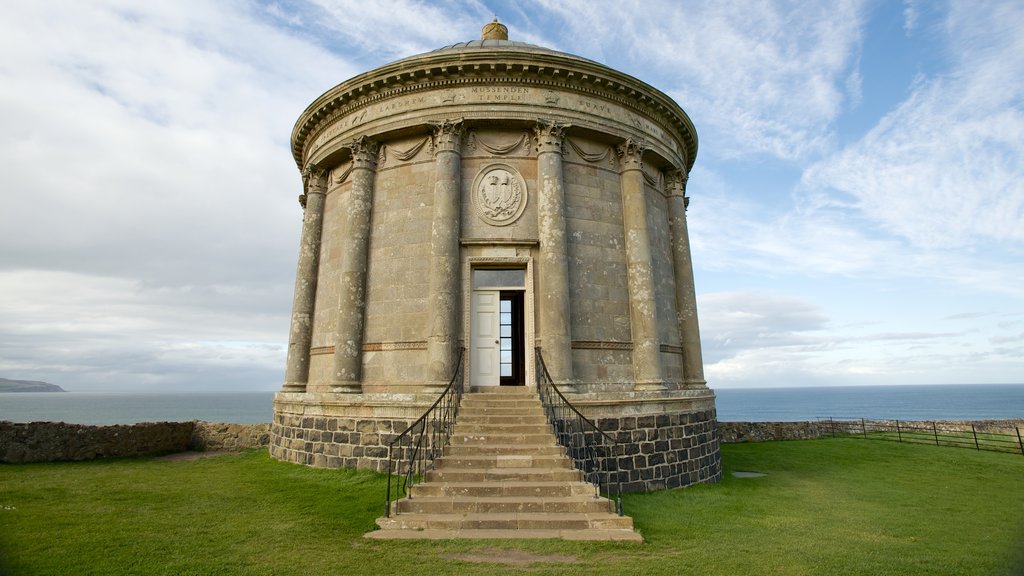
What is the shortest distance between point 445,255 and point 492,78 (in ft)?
14.8

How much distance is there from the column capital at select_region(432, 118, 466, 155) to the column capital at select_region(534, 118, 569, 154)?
1.84m

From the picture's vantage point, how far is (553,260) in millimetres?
11766

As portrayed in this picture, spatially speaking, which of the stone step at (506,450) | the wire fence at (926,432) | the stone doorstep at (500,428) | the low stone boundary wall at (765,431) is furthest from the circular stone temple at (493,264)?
the wire fence at (926,432)

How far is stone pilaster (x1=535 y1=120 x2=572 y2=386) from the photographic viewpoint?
11.3m

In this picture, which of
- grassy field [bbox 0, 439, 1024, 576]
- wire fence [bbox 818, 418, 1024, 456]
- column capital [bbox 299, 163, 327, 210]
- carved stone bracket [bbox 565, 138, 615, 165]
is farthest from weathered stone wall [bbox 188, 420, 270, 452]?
wire fence [bbox 818, 418, 1024, 456]

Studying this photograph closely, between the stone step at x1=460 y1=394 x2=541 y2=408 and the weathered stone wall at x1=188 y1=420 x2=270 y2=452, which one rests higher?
the stone step at x1=460 y1=394 x2=541 y2=408

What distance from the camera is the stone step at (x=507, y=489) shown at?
774 cm

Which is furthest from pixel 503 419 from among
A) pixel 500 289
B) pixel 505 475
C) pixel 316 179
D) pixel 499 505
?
pixel 316 179

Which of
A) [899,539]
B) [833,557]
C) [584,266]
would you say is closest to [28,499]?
[584,266]

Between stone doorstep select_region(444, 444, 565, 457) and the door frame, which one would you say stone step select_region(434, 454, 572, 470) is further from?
the door frame

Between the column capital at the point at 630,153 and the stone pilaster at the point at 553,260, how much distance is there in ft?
5.81

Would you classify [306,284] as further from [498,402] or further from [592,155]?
[592,155]

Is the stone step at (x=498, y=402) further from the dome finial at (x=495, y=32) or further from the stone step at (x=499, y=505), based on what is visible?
the dome finial at (x=495, y=32)

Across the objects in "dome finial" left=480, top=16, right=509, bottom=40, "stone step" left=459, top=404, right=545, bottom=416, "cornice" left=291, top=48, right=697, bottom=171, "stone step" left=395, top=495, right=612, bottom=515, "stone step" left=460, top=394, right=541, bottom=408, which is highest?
"dome finial" left=480, top=16, right=509, bottom=40
